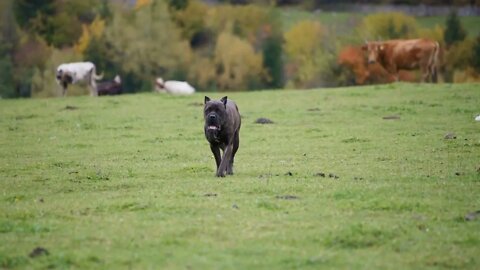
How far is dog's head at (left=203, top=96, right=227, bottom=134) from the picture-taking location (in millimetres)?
17625

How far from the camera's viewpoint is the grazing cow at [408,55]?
42719 millimetres

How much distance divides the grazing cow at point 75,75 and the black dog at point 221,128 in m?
27.3

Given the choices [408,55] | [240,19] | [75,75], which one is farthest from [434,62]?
[240,19]

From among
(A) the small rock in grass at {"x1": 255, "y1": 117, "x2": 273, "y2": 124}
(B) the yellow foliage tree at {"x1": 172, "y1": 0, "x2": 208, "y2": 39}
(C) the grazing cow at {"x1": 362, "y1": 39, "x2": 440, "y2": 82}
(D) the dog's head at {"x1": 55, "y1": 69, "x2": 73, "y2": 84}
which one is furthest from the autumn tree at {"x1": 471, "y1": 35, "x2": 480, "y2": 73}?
(A) the small rock in grass at {"x1": 255, "y1": 117, "x2": 273, "y2": 124}

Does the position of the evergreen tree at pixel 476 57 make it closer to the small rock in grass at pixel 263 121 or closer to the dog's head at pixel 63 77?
the dog's head at pixel 63 77

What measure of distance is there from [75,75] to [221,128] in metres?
28.1

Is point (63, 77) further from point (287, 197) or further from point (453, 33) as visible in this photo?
point (453, 33)

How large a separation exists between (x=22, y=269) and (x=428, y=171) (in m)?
9.46

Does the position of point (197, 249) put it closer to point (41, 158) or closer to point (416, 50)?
point (41, 158)

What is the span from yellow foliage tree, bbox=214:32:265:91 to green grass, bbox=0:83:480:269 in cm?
4354

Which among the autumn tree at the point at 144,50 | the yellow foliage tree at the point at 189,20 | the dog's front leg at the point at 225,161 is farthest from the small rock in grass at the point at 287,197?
the yellow foliage tree at the point at 189,20

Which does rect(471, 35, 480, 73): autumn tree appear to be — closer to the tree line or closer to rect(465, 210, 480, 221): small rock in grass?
the tree line

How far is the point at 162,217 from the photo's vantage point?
46.2 ft

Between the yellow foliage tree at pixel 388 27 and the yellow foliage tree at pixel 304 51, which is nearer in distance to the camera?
the yellow foliage tree at pixel 304 51
